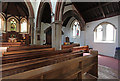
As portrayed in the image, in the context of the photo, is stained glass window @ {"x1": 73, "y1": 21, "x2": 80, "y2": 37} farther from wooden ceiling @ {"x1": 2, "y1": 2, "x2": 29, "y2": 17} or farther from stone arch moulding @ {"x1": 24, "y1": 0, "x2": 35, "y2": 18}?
wooden ceiling @ {"x1": 2, "y1": 2, "x2": 29, "y2": 17}

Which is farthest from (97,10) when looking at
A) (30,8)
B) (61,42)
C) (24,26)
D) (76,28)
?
(24,26)

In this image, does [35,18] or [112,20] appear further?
[35,18]

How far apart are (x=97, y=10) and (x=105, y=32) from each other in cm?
255

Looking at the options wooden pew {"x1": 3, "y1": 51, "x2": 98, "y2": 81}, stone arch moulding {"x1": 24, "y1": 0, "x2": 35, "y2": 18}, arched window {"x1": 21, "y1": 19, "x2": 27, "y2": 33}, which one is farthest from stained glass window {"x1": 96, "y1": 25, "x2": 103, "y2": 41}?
arched window {"x1": 21, "y1": 19, "x2": 27, "y2": 33}

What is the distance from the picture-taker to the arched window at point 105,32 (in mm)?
7160

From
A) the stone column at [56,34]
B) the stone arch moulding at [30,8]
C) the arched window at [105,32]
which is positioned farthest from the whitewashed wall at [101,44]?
the stone arch moulding at [30,8]

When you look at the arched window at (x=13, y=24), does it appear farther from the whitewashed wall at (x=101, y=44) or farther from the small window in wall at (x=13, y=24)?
the whitewashed wall at (x=101, y=44)

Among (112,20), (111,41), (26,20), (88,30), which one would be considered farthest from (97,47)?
(26,20)

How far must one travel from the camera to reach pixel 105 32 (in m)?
7.68

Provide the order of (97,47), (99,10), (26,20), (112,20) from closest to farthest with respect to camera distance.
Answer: (112,20) < (99,10) < (97,47) < (26,20)

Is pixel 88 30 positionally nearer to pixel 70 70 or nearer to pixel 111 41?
pixel 111 41

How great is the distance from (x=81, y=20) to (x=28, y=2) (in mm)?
7124

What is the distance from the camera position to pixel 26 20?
1409cm

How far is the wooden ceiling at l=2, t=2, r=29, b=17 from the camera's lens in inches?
488
